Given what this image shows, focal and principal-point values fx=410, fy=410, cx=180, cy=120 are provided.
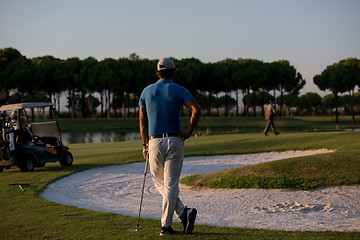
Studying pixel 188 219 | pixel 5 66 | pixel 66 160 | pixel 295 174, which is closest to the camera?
pixel 188 219

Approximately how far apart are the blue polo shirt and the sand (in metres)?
2.76

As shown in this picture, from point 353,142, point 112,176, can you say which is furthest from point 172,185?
point 353,142

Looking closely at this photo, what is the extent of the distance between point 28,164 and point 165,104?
1217 cm

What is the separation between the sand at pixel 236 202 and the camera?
7984 mm

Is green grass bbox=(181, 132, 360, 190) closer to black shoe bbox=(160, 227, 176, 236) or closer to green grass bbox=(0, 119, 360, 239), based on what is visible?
green grass bbox=(0, 119, 360, 239)

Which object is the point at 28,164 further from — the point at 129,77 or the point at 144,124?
the point at 129,77

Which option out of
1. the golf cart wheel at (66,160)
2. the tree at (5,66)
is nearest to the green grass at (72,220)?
the golf cart wheel at (66,160)

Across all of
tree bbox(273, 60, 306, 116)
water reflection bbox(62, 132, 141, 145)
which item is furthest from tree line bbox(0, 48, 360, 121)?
water reflection bbox(62, 132, 141, 145)

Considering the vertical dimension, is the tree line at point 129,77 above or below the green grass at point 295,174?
above

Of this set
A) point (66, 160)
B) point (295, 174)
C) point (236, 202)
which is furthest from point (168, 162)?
point (66, 160)

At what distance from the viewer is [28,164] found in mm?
16562

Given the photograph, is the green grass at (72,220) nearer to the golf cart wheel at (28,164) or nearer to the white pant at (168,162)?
the golf cart wheel at (28,164)

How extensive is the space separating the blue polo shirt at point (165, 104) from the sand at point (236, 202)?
276 cm

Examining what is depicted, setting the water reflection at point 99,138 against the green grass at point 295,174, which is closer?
the green grass at point 295,174
